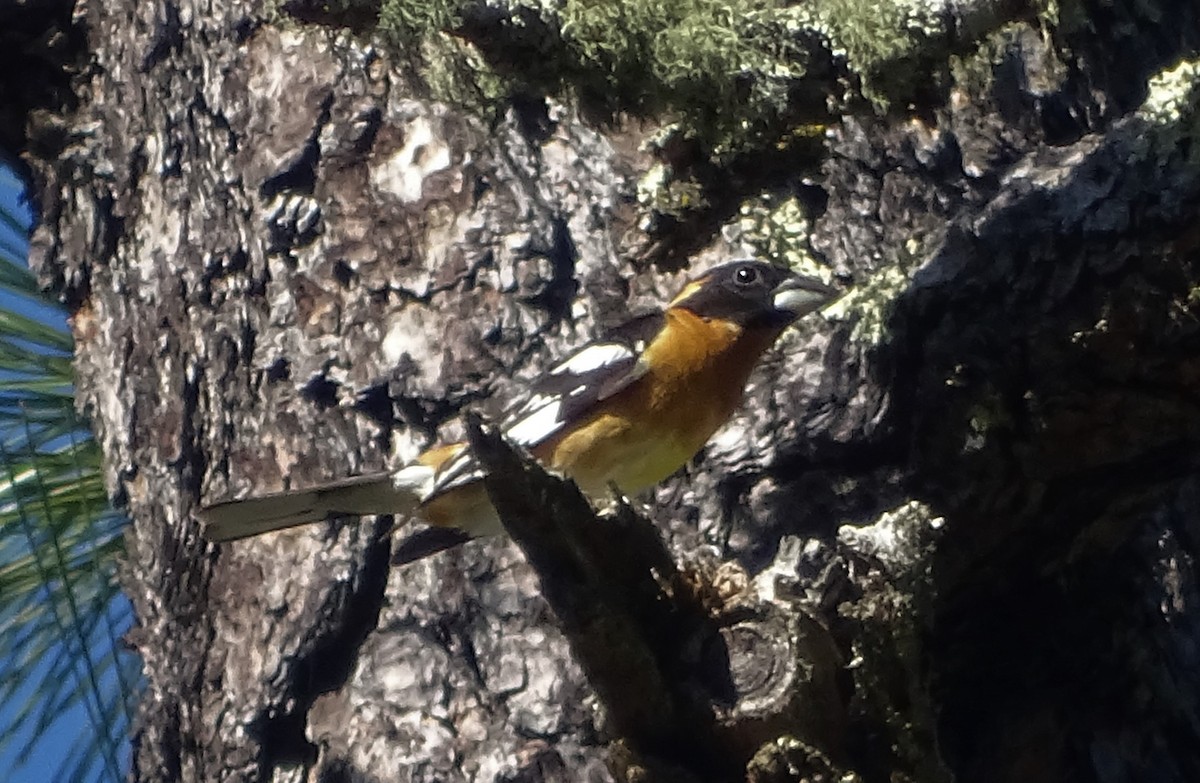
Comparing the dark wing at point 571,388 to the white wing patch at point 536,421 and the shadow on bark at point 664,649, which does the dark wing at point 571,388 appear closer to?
the white wing patch at point 536,421

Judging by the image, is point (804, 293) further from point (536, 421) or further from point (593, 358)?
point (536, 421)

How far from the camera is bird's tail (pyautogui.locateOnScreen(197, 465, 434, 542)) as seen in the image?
8.46 ft

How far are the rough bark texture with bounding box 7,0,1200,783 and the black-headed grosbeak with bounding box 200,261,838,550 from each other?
2.8 inches

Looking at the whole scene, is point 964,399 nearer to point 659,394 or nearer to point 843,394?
point 843,394

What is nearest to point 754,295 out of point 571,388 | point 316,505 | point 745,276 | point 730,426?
point 745,276

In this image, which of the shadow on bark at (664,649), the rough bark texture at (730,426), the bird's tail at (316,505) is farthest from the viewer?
the bird's tail at (316,505)

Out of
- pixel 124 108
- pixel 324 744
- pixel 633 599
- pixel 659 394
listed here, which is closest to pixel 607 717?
pixel 633 599

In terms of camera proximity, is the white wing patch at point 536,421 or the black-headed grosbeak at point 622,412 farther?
the white wing patch at point 536,421

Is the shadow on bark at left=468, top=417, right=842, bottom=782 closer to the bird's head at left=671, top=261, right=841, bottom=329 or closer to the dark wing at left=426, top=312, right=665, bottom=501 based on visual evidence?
the dark wing at left=426, top=312, right=665, bottom=501

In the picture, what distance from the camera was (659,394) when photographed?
3189mm

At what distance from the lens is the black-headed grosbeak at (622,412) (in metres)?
2.61

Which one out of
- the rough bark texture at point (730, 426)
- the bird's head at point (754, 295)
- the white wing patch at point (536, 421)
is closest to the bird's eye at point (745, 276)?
the bird's head at point (754, 295)

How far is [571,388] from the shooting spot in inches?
114

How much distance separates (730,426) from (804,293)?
0.92 ft
